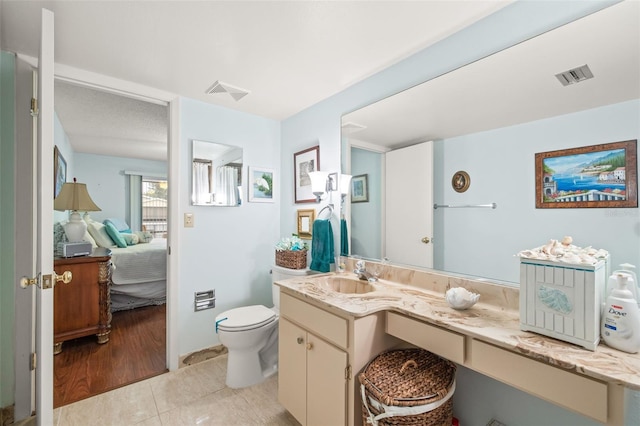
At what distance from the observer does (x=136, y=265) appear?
3.55 m

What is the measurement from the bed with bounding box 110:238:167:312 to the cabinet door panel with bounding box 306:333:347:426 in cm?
298

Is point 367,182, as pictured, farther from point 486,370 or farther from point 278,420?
point 278,420

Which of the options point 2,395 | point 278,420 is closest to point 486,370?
point 278,420

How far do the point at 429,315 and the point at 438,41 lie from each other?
4.69ft

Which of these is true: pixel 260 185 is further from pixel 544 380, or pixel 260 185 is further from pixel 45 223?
pixel 544 380

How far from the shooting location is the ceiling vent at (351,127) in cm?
203

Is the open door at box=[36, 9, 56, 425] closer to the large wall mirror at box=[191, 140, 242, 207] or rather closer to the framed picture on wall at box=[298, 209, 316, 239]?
the large wall mirror at box=[191, 140, 242, 207]

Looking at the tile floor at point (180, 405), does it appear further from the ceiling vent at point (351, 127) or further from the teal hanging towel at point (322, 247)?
the ceiling vent at point (351, 127)

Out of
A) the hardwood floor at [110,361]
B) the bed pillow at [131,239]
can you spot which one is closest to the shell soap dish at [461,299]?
the hardwood floor at [110,361]

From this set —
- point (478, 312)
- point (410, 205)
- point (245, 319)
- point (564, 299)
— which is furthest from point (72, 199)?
point (564, 299)

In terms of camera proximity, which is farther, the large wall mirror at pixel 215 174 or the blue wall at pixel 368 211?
the large wall mirror at pixel 215 174

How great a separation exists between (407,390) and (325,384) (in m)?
0.44

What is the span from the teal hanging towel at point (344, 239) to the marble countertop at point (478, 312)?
0.77ft

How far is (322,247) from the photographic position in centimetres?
219
